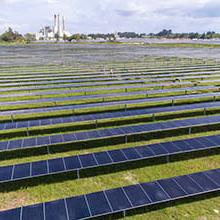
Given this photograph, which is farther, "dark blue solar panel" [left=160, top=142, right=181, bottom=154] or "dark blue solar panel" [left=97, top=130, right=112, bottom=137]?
"dark blue solar panel" [left=97, top=130, right=112, bottom=137]

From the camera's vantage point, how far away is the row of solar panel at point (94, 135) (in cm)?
948

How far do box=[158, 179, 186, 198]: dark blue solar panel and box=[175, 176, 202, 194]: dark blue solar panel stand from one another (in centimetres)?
13

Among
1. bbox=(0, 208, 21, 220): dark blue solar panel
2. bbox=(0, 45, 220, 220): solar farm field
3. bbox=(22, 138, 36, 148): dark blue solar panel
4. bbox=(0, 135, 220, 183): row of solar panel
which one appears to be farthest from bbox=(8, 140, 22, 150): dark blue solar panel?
bbox=(0, 208, 21, 220): dark blue solar panel

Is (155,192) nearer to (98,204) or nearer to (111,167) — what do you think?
(98,204)

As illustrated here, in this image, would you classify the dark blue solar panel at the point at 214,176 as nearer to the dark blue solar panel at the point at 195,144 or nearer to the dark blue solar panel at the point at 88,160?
the dark blue solar panel at the point at 195,144

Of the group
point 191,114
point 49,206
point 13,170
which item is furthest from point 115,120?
point 49,206

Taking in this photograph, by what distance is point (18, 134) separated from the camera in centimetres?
1130

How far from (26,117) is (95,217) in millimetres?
9203

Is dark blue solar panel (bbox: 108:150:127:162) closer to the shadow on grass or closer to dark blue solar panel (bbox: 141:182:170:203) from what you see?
the shadow on grass

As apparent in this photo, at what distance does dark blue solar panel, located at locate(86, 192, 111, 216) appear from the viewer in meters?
5.73

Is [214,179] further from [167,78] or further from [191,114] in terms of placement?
[167,78]

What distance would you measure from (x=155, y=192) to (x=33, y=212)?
2988mm

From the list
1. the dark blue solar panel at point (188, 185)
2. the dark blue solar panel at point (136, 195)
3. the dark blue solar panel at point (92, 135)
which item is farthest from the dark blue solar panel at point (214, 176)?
the dark blue solar panel at point (92, 135)

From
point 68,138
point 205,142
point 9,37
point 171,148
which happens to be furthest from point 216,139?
point 9,37
